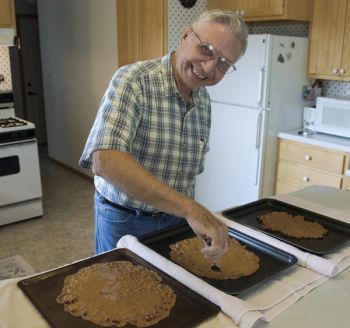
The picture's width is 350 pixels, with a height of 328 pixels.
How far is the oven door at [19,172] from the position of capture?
336cm

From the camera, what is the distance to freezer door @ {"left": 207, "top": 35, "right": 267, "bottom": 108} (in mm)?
2949

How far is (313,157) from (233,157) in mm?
608

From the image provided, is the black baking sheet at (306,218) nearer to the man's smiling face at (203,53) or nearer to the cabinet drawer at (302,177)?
the man's smiling face at (203,53)

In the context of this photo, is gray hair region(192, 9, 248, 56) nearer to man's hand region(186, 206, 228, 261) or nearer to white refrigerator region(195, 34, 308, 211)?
man's hand region(186, 206, 228, 261)

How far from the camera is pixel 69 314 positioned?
906mm

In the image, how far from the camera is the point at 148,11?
329 centimetres

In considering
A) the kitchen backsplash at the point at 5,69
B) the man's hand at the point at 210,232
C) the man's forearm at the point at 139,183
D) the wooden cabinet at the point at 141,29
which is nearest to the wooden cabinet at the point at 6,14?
the kitchen backsplash at the point at 5,69

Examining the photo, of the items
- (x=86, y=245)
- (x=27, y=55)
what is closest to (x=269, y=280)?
(x=86, y=245)

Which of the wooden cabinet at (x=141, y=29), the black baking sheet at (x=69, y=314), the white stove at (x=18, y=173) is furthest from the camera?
the white stove at (x=18, y=173)

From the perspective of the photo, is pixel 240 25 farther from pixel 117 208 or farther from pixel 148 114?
pixel 117 208

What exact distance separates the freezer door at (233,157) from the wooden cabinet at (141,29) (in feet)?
2.18

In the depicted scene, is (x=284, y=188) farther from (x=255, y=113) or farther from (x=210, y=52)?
(x=210, y=52)

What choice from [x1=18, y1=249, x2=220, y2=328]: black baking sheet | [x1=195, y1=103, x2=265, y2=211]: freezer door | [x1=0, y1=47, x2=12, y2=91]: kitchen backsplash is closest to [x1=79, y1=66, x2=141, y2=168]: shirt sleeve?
[x1=18, y1=249, x2=220, y2=328]: black baking sheet

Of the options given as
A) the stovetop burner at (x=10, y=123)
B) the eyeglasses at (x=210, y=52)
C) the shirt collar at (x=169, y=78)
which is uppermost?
the eyeglasses at (x=210, y=52)
